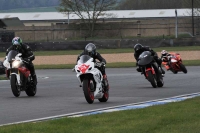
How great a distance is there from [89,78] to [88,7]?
5994cm

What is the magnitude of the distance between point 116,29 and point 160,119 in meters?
59.4

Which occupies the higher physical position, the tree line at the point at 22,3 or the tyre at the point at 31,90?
the tree line at the point at 22,3

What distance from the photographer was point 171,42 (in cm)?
4900

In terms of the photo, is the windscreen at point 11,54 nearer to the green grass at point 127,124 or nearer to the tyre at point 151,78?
the tyre at point 151,78

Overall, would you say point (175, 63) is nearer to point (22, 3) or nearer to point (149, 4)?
point (149, 4)

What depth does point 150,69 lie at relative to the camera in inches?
763

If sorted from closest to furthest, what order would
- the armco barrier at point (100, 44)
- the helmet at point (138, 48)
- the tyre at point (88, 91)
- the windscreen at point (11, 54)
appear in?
the tyre at point (88, 91) < the windscreen at point (11, 54) < the helmet at point (138, 48) < the armco barrier at point (100, 44)

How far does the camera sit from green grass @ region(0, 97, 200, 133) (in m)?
8.99

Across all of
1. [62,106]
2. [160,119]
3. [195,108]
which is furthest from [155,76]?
[160,119]

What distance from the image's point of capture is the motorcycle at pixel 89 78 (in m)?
14.0

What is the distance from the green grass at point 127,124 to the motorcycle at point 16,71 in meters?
5.69

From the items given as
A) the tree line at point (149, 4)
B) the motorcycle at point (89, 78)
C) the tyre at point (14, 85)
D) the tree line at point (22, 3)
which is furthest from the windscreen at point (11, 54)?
the tree line at point (22, 3)

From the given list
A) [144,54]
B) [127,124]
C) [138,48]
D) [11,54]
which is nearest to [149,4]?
[138,48]

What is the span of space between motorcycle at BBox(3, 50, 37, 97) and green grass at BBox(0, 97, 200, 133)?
224 inches
